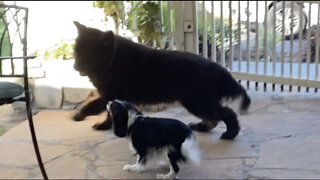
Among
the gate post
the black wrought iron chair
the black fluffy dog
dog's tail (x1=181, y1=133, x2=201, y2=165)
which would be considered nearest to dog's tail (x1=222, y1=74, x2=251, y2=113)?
the black fluffy dog

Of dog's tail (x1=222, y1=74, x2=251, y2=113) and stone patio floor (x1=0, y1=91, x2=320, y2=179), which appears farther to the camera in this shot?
dog's tail (x1=222, y1=74, x2=251, y2=113)

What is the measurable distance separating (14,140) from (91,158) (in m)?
0.56

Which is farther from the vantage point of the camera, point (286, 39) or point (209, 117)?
point (286, 39)

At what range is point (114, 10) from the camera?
10.3 feet

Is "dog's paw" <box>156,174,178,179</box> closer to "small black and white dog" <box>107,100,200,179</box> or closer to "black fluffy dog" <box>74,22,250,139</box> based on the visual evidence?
"small black and white dog" <box>107,100,200,179</box>

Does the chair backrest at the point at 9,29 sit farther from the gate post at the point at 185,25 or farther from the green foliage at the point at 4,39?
the gate post at the point at 185,25

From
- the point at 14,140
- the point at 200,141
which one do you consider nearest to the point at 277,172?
the point at 200,141

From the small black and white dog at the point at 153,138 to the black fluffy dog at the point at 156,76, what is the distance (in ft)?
1.51

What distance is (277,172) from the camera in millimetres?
1936

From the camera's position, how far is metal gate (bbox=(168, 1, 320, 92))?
308 centimetres

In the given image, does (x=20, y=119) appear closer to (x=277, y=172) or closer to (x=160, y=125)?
(x=160, y=125)

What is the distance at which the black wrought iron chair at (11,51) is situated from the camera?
186 cm

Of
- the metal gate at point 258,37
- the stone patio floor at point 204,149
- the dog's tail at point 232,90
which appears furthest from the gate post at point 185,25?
the dog's tail at point 232,90

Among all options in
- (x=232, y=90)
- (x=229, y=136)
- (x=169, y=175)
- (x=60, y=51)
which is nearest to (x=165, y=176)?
(x=169, y=175)
